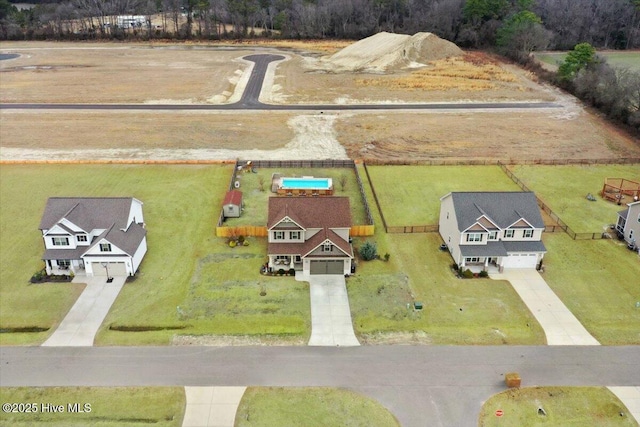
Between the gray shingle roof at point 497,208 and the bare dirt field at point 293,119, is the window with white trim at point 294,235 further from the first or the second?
the bare dirt field at point 293,119

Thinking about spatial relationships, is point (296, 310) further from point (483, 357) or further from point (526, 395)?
point (526, 395)

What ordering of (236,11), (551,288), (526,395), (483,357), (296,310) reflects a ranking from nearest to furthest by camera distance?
(526,395) → (483,357) → (296,310) → (551,288) → (236,11)

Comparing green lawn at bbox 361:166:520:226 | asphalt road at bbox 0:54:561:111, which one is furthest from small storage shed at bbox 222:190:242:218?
asphalt road at bbox 0:54:561:111

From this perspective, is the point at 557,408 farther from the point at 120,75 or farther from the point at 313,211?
the point at 120,75

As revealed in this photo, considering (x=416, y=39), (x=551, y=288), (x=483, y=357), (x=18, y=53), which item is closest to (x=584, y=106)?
(x=416, y=39)

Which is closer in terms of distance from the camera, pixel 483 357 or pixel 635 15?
pixel 483 357

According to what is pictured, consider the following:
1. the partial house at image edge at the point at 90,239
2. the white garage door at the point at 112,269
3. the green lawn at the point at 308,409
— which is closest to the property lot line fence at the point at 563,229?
the green lawn at the point at 308,409

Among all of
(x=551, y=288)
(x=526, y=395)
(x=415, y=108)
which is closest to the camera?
(x=526, y=395)
